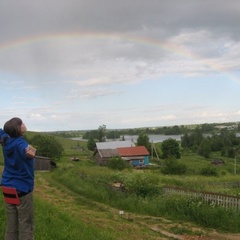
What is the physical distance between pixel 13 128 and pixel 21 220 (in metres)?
1.11

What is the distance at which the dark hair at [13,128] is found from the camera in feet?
12.8

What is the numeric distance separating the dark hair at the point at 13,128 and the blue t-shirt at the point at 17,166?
0.20 feet

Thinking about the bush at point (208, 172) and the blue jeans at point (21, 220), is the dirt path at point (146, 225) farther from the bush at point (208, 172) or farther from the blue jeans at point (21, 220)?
the bush at point (208, 172)

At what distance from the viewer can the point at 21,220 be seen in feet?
12.8

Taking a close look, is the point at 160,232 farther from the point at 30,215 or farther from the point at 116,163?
the point at 116,163

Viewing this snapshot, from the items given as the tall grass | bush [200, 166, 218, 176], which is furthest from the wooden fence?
bush [200, 166, 218, 176]

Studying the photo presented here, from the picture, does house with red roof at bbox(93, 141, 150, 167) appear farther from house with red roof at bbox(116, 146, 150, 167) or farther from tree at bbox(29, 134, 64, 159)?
tree at bbox(29, 134, 64, 159)

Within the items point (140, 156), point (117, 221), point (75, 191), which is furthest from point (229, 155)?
point (117, 221)

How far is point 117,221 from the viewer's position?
11148 mm

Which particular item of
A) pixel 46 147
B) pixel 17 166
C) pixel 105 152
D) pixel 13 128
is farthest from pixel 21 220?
pixel 105 152

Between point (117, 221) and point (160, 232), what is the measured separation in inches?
74.2

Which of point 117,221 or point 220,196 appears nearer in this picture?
point 117,221

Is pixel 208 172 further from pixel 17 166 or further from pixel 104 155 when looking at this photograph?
pixel 17 166

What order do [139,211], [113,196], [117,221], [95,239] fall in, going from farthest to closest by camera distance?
[113,196] → [139,211] → [117,221] → [95,239]
